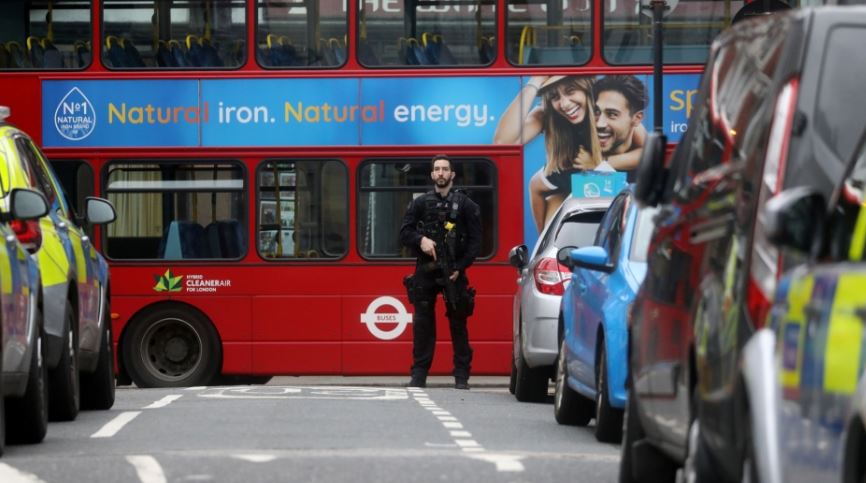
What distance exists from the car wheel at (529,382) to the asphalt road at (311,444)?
2.24 ft

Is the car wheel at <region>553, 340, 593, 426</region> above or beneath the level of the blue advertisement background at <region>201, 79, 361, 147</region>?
beneath

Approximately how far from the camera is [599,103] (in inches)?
805

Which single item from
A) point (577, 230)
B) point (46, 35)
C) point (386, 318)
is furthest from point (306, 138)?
point (577, 230)

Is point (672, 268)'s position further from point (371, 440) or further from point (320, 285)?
point (320, 285)

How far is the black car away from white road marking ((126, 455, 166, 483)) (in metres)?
2.18

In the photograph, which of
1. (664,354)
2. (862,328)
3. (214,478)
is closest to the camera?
(862,328)

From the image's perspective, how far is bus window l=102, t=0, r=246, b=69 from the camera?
2062cm

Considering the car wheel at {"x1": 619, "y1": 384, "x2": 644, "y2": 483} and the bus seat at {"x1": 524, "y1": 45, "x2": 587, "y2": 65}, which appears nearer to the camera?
the car wheel at {"x1": 619, "y1": 384, "x2": 644, "y2": 483}

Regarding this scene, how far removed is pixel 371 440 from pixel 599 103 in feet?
33.4

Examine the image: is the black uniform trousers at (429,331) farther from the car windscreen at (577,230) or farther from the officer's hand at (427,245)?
the car windscreen at (577,230)

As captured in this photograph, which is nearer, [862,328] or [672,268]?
[862,328]

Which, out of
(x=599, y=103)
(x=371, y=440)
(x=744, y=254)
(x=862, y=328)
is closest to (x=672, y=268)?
(x=744, y=254)

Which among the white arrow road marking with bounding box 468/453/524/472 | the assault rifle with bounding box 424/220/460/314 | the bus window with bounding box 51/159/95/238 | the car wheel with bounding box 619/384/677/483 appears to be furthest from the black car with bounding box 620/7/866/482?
the bus window with bounding box 51/159/95/238

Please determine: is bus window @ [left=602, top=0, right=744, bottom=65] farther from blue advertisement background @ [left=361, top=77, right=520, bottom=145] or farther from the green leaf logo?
the green leaf logo
